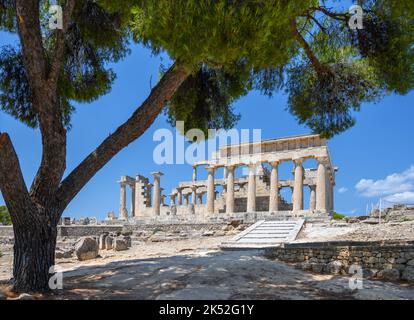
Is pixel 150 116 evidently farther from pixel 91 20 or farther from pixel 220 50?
pixel 91 20

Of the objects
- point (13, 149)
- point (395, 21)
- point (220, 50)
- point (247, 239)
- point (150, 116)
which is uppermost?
point (395, 21)

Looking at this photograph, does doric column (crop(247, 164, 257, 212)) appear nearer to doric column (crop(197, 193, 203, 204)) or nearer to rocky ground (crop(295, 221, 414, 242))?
rocky ground (crop(295, 221, 414, 242))

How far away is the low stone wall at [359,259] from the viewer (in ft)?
24.9

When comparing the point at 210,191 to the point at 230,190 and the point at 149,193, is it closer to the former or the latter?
the point at 230,190

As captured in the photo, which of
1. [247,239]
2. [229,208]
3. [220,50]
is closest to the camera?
[220,50]

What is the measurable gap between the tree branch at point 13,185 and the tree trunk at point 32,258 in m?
0.20

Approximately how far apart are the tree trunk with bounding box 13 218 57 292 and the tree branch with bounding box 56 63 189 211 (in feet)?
Answer: 2.00

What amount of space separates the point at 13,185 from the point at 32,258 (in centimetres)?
119

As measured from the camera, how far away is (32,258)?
5871 millimetres

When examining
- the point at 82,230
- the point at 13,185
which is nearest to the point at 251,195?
the point at 82,230

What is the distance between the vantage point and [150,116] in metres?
7.03

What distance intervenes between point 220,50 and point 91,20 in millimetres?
4113
